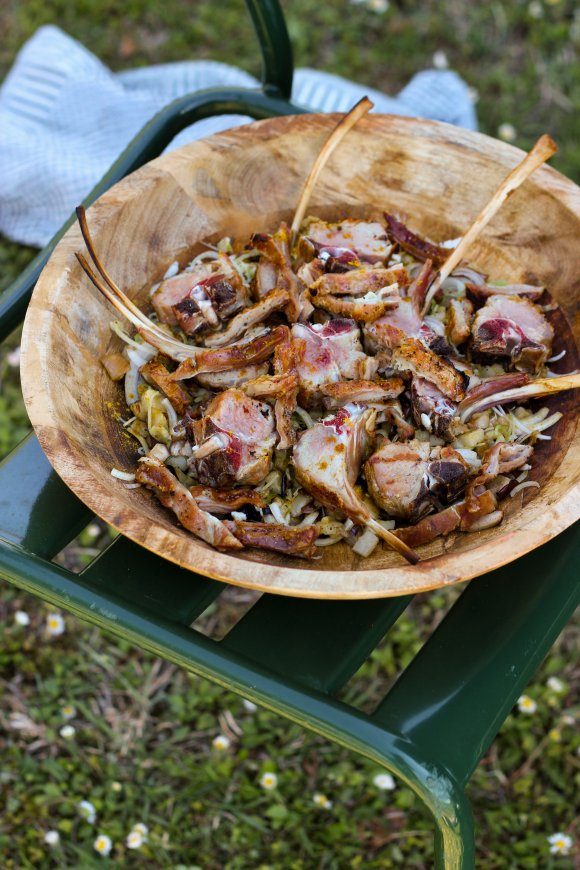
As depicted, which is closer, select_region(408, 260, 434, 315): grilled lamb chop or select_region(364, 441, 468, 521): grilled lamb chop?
select_region(364, 441, 468, 521): grilled lamb chop

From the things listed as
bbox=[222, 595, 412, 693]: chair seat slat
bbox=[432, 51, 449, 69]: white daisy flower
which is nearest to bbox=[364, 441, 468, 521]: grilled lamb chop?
bbox=[222, 595, 412, 693]: chair seat slat

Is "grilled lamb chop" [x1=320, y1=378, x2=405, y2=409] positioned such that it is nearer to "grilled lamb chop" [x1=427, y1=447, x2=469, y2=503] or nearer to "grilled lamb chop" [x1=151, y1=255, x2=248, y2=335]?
"grilled lamb chop" [x1=427, y1=447, x2=469, y2=503]

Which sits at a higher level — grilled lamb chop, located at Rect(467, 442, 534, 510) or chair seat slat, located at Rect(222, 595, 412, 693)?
grilled lamb chop, located at Rect(467, 442, 534, 510)

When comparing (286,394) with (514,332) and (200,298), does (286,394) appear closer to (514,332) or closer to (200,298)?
(200,298)

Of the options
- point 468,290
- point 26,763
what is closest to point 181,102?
point 468,290

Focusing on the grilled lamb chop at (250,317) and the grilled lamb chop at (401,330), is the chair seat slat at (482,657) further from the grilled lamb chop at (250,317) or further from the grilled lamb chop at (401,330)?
the grilled lamb chop at (250,317)

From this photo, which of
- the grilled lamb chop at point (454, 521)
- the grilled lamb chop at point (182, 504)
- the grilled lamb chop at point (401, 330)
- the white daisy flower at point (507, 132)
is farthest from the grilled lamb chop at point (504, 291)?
the white daisy flower at point (507, 132)

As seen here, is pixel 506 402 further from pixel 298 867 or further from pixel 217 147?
pixel 298 867

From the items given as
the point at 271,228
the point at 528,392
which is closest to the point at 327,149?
the point at 271,228
